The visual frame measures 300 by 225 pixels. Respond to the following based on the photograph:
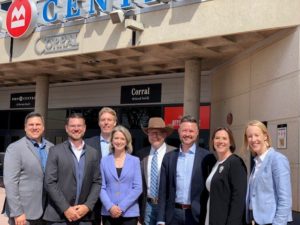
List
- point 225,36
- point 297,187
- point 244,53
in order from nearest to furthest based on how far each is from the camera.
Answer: point 297,187, point 225,36, point 244,53

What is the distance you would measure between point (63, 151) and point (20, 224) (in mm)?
880

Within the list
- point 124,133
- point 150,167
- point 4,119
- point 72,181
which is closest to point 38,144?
point 72,181

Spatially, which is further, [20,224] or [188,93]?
[188,93]

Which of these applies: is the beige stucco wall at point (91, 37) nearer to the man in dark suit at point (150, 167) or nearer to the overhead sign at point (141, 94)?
the overhead sign at point (141, 94)

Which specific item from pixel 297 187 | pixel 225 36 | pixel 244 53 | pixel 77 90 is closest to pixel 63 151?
pixel 297 187

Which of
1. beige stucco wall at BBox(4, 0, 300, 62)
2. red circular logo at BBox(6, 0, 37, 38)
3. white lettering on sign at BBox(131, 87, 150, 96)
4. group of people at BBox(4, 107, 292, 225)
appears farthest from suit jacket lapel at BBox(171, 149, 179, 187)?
white lettering on sign at BBox(131, 87, 150, 96)

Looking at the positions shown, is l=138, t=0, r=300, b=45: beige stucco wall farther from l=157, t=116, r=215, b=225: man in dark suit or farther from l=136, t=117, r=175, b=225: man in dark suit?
l=157, t=116, r=215, b=225: man in dark suit

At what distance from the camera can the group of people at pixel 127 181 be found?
433 centimetres

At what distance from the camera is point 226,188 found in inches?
171

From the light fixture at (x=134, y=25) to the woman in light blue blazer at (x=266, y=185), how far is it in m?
6.99

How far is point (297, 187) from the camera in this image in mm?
8711

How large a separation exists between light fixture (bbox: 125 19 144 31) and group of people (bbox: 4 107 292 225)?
6.10 m

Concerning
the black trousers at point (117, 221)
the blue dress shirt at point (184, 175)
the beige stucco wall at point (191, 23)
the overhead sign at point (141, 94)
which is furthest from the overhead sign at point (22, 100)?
the blue dress shirt at point (184, 175)

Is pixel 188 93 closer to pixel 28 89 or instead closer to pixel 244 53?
pixel 244 53
